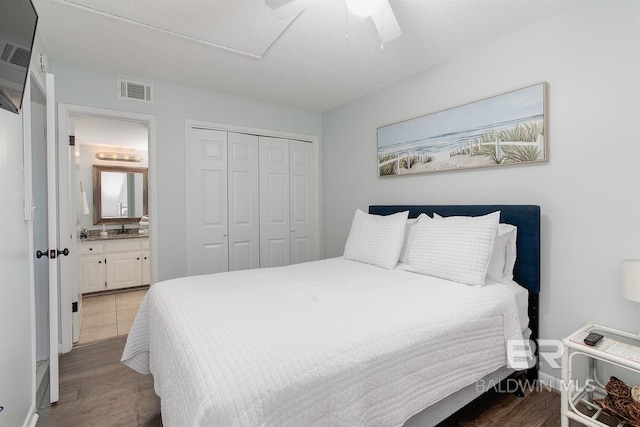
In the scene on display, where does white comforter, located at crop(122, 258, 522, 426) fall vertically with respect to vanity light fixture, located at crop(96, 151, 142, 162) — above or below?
below

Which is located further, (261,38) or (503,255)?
(261,38)

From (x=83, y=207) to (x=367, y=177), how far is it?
4.44 m

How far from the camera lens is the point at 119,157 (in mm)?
5129

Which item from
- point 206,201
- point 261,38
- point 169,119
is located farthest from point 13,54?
point 206,201

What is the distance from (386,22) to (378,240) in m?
1.58

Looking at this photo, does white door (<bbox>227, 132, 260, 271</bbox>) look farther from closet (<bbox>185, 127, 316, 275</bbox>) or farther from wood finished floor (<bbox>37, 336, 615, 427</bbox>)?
wood finished floor (<bbox>37, 336, 615, 427</bbox>)

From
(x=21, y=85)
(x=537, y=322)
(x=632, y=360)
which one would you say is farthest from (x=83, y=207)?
(x=632, y=360)

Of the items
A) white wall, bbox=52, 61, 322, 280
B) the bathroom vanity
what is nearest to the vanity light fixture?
A: the bathroom vanity

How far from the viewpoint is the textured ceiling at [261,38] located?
1936 millimetres

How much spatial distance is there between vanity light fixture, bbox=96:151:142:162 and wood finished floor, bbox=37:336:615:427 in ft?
12.1

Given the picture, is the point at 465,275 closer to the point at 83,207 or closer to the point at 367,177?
the point at 367,177

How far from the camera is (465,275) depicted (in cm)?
197

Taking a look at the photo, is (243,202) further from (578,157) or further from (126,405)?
(578,157)

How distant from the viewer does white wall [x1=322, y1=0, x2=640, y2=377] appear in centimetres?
176
